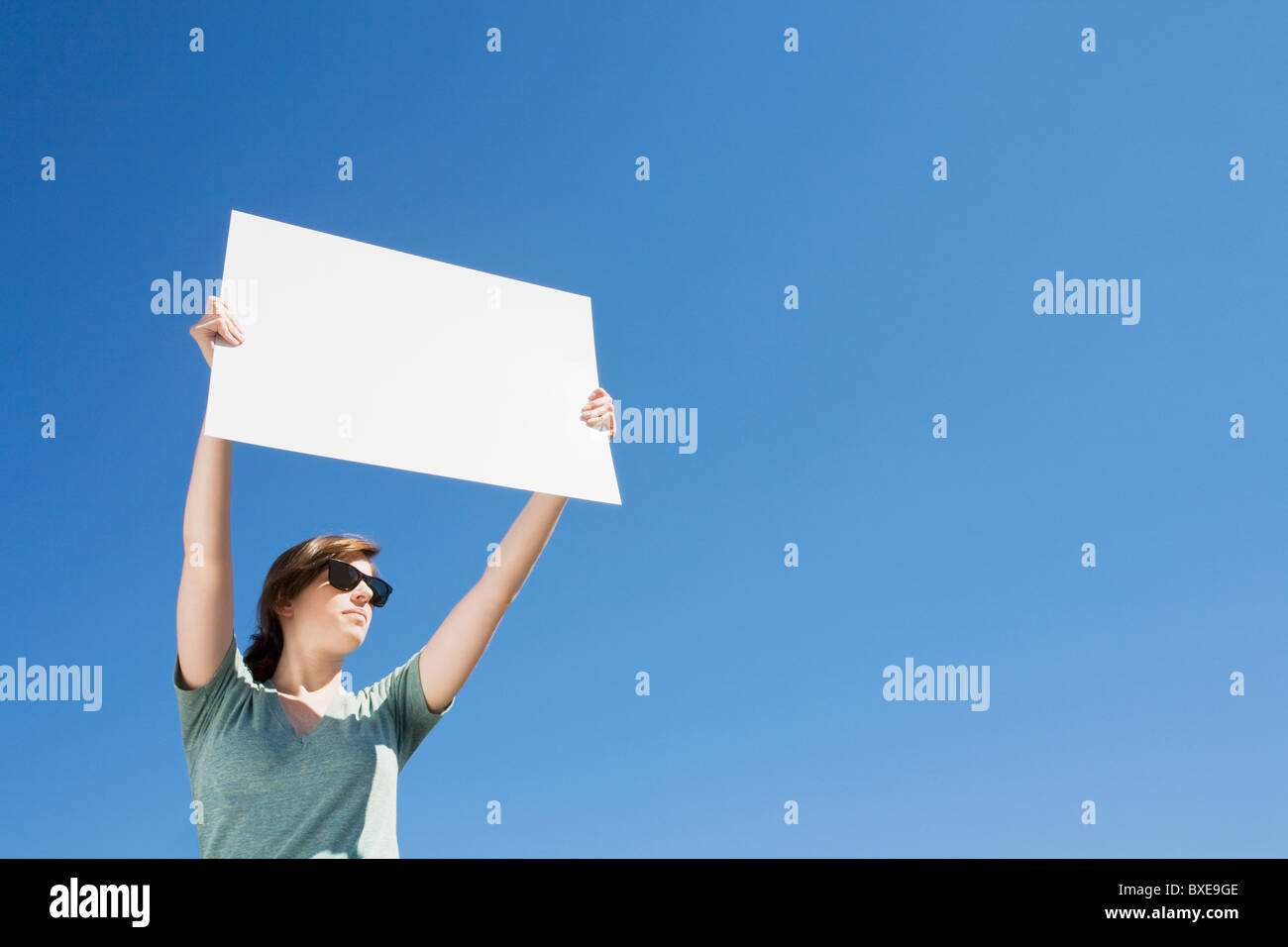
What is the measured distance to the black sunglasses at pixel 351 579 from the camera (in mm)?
4742

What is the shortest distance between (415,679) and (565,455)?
1255mm

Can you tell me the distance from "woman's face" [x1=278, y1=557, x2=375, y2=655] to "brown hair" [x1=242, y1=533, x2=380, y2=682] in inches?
1.5

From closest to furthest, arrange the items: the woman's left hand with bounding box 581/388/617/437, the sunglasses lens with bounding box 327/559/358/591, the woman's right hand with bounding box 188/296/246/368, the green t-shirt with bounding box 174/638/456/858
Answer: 1. the green t-shirt with bounding box 174/638/456/858
2. the woman's right hand with bounding box 188/296/246/368
3. the sunglasses lens with bounding box 327/559/358/591
4. the woman's left hand with bounding box 581/388/617/437

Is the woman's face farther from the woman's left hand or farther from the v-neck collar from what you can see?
the woman's left hand

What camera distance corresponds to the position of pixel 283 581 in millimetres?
4840

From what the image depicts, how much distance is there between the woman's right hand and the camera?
4.51m

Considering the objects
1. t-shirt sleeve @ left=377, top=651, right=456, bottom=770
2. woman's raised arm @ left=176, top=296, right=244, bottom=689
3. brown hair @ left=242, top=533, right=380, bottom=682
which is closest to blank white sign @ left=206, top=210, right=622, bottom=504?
woman's raised arm @ left=176, top=296, right=244, bottom=689

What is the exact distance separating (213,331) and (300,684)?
153 cm

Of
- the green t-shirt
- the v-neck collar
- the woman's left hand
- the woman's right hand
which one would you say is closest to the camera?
the green t-shirt

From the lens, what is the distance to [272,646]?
482cm
